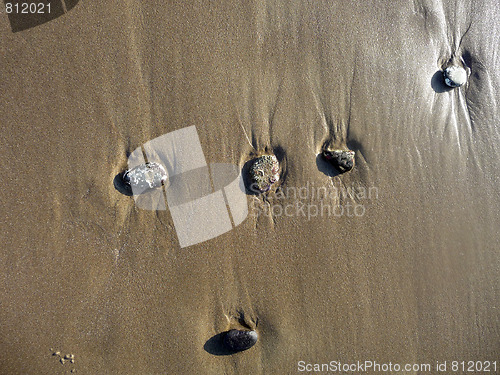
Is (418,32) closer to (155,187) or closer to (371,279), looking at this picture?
(371,279)

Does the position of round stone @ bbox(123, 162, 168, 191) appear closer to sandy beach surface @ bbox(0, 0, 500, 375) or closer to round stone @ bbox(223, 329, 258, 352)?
sandy beach surface @ bbox(0, 0, 500, 375)

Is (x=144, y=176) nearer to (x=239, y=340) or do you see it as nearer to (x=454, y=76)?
(x=239, y=340)

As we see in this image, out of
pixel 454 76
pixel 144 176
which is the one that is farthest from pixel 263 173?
pixel 454 76

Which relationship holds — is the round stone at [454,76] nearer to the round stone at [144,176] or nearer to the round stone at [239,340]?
the round stone at [144,176]

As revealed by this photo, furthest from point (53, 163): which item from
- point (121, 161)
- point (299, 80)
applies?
point (299, 80)

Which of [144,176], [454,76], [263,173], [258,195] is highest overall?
[454,76]

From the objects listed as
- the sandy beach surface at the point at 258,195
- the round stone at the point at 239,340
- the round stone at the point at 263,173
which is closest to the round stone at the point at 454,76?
the sandy beach surface at the point at 258,195
